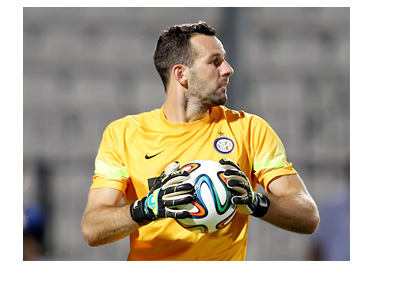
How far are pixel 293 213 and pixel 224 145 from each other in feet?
1.89

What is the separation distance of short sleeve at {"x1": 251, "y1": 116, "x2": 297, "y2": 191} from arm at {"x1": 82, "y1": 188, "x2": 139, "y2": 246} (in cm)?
82

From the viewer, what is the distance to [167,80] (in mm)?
3307

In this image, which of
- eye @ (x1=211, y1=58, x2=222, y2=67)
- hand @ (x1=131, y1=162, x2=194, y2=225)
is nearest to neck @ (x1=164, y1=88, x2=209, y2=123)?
eye @ (x1=211, y1=58, x2=222, y2=67)

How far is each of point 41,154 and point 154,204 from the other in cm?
217

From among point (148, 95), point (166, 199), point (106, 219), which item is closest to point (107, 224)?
point (106, 219)

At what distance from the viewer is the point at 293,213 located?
9.63 ft

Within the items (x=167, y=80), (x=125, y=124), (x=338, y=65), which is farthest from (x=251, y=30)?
(x=125, y=124)

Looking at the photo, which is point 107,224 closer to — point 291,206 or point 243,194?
point 243,194

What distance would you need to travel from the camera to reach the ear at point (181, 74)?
321 centimetres

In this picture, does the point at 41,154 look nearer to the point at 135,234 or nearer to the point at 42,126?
the point at 42,126

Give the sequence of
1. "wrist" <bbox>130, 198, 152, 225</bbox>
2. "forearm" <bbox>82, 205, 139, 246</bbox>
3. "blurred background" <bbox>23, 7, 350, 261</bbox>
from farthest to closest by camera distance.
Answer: "blurred background" <bbox>23, 7, 350, 261</bbox>
"forearm" <bbox>82, 205, 139, 246</bbox>
"wrist" <bbox>130, 198, 152, 225</bbox>

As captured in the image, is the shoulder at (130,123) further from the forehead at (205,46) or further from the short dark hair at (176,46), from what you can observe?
the forehead at (205,46)

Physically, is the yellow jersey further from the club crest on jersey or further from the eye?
the eye

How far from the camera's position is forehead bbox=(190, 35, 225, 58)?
10.3ft
